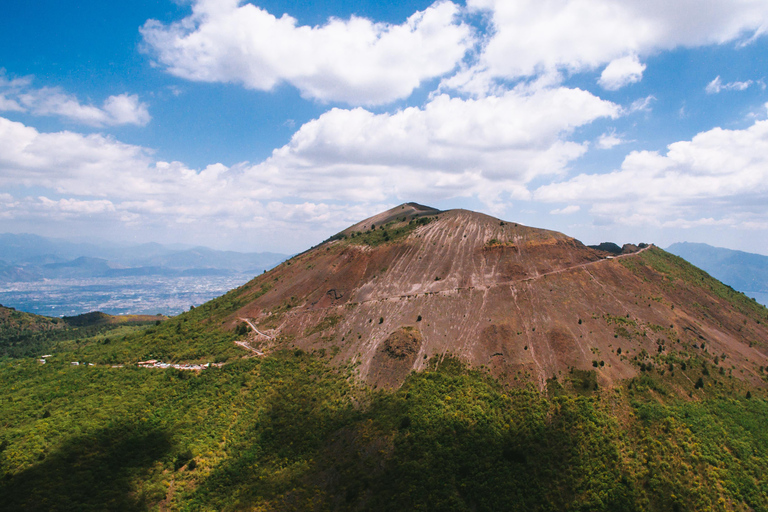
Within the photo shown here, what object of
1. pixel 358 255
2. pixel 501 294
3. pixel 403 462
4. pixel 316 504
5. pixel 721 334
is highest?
pixel 358 255

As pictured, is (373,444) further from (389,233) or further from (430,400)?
(389,233)

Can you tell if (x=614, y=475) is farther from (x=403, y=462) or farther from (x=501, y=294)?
(x=501, y=294)

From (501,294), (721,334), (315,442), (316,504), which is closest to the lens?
(316,504)

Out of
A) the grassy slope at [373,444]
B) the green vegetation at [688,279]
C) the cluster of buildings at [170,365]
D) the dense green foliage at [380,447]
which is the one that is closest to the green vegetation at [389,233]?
the grassy slope at [373,444]

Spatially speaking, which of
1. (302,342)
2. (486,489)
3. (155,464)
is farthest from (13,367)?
(486,489)

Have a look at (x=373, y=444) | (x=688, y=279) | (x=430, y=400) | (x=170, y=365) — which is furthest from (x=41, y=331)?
(x=688, y=279)

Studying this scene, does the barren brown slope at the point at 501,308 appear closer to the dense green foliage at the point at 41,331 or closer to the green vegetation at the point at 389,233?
the green vegetation at the point at 389,233

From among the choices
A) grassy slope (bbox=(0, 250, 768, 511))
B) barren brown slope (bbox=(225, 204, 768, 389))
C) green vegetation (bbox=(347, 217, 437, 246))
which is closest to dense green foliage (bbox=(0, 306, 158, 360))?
grassy slope (bbox=(0, 250, 768, 511))

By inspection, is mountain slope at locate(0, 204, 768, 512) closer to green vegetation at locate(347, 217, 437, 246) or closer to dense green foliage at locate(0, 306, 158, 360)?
green vegetation at locate(347, 217, 437, 246)
